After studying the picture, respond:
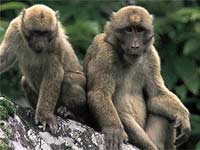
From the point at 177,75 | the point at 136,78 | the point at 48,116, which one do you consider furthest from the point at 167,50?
the point at 48,116

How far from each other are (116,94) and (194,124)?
5026mm

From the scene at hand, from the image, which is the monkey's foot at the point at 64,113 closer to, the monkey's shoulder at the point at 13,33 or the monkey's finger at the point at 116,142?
the monkey's finger at the point at 116,142

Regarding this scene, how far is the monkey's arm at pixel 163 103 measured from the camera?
12.8 meters

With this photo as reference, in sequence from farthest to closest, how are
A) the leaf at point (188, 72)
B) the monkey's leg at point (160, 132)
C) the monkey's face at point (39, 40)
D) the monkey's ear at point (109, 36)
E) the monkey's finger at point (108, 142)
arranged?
1. the leaf at point (188, 72)
2. the monkey's leg at point (160, 132)
3. the monkey's ear at point (109, 36)
4. the monkey's face at point (39, 40)
5. the monkey's finger at point (108, 142)

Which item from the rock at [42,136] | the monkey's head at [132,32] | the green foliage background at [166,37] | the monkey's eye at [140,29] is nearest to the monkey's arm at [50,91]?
the rock at [42,136]

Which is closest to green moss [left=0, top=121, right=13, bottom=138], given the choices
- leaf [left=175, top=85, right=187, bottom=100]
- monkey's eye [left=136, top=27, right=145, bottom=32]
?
monkey's eye [left=136, top=27, right=145, bottom=32]

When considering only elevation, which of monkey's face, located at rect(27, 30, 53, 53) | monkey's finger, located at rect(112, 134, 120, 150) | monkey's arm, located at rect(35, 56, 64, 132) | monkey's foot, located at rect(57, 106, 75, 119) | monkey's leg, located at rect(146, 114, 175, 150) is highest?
monkey's face, located at rect(27, 30, 53, 53)

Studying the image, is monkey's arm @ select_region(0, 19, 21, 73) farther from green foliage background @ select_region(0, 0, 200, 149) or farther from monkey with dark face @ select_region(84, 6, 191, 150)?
green foliage background @ select_region(0, 0, 200, 149)

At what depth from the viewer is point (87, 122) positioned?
12492 mm

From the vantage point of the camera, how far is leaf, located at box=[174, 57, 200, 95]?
676 inches

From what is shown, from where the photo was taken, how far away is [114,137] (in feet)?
39.2

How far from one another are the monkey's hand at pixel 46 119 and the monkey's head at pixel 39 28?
2.76 feet

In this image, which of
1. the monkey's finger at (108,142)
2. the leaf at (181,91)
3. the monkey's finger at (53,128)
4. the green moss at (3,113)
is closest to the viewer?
the green moss at (3,113)

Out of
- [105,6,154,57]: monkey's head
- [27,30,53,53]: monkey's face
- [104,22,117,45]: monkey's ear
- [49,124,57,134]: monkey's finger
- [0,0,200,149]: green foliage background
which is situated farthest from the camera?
[0,0,200,149]: green foliage background
